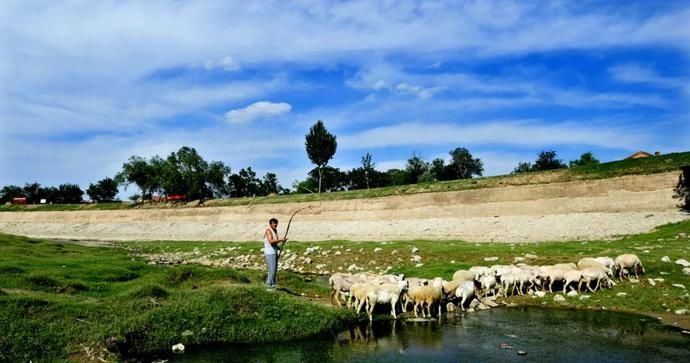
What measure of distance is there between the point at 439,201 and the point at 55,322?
141 feet

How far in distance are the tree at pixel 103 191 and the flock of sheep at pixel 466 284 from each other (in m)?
146

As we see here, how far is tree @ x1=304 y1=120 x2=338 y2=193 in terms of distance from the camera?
89.1m

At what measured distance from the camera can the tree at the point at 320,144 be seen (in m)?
89.1

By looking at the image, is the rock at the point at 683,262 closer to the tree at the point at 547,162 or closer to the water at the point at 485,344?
the water at the point at 485,344

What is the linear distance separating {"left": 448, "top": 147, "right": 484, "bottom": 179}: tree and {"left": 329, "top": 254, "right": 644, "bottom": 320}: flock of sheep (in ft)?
308

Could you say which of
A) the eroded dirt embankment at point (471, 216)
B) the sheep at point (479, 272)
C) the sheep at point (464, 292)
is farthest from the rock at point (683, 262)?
the eroded dirt embankment at point (471, 216)

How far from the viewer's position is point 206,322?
1254cm

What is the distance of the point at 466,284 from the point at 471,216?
105ft

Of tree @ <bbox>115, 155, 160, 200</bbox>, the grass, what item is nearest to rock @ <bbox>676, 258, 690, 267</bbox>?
the grass

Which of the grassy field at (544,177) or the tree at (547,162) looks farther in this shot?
the tree at (547,162)

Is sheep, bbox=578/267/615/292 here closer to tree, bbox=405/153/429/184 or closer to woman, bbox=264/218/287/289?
woman, bbox=264/218/287/289

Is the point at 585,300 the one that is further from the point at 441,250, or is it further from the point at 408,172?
the point at 408,172

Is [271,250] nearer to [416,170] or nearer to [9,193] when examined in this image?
[416,170]

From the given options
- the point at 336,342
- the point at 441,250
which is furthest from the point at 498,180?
the point at 336,342
